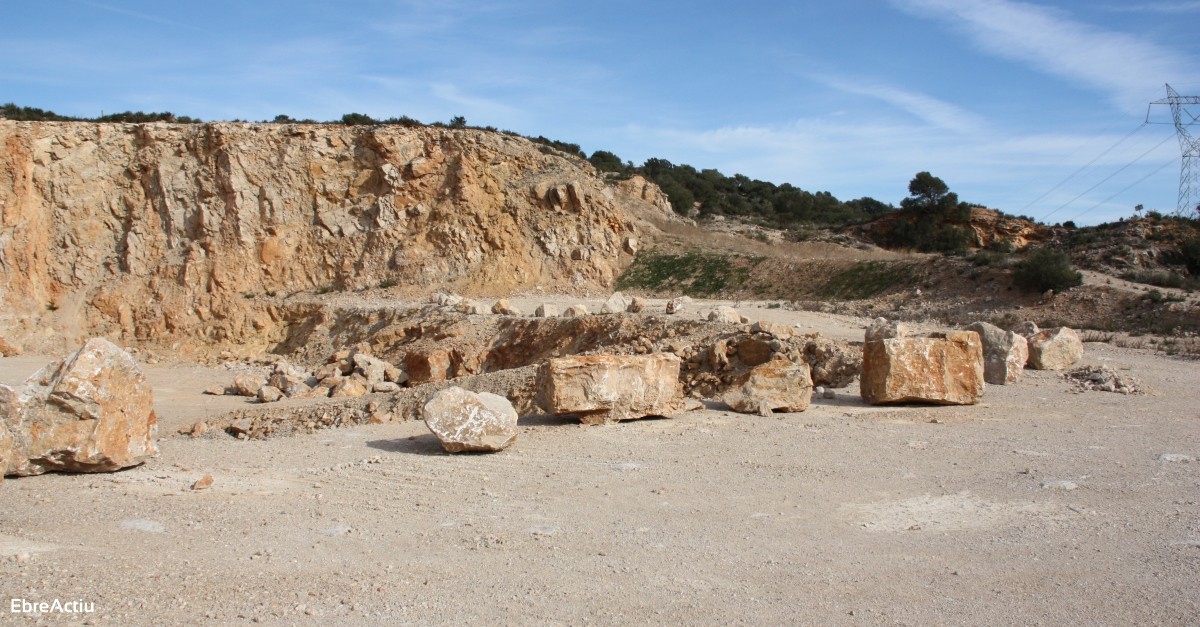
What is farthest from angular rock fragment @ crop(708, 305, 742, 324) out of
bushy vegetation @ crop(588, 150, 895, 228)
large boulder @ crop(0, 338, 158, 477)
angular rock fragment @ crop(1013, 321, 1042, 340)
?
bushy vegetation @ crop(588, 150, 895, 228)

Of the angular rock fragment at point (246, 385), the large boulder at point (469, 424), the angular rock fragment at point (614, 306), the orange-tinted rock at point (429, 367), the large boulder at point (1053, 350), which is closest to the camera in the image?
the large boulder at point (469, 424)

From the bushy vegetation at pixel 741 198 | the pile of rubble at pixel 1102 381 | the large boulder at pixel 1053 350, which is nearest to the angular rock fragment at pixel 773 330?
the pile of rubble at pixel 1102 381

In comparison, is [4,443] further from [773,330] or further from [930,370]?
[930,370]

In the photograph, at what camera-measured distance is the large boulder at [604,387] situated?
348 inches

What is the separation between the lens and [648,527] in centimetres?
568

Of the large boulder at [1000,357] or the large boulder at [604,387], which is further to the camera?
the large boulder at [1000,357]

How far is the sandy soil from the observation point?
4340 mm

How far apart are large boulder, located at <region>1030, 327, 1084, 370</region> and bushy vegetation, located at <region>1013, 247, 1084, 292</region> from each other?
31.4 ft

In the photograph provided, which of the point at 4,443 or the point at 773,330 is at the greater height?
the point at 773,330

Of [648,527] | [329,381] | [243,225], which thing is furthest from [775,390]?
[243,225]

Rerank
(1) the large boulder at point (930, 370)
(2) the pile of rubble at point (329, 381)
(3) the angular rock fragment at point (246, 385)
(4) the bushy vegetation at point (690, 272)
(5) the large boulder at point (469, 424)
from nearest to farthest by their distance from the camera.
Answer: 1. (5) the large boulder at point (469, 424)
2. (1) the large boulder at point (930, 370)
3. (2) the pile of rubble at point (329, 381)
4. (3) the angular rock fragment at point (246, 385)
5. (4) the bushy vegetation at point (690, 272)

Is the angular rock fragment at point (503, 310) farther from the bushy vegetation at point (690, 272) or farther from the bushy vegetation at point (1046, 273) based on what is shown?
the bushy vegetation at point (1046, 273)

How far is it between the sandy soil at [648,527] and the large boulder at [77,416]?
165 millimetres

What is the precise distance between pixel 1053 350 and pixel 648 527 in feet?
30.8
